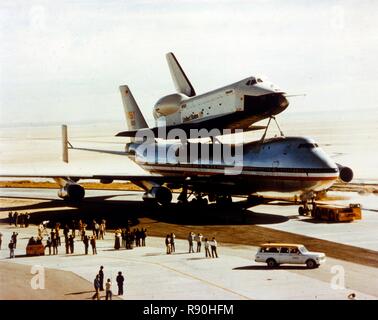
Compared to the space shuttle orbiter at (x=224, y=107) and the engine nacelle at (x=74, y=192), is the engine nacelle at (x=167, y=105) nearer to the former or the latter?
the space shuttle orbiter at (x=224, y=107)

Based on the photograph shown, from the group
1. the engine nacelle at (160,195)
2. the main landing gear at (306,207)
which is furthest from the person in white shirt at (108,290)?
the engine nacelle at (160,195)

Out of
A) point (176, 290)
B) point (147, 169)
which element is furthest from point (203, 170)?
point (176, 290)

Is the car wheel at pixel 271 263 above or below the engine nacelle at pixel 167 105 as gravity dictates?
below

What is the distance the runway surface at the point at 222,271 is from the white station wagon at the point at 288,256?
0.42 metres

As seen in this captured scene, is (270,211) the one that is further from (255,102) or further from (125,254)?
(125,254)

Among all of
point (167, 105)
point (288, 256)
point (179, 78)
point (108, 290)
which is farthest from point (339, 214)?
point (179, 78)

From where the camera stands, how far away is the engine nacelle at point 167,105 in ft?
204

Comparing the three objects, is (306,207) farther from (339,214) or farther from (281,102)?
(281,102)

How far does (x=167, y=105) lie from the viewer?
62.7m

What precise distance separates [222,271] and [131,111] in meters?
43.3

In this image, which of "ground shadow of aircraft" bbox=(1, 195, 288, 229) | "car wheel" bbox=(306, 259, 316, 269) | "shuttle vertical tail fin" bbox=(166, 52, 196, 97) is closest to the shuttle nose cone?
"ground shadow of aircraft" bbox=(1, 195, 288, 229)

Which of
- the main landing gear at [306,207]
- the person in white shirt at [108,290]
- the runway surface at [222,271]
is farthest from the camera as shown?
the main landing gear at [306,207]
